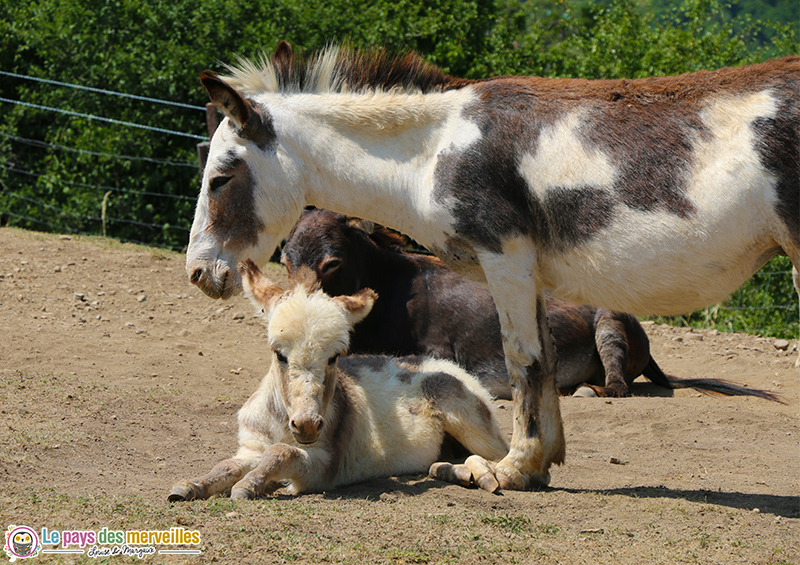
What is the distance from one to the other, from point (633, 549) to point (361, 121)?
2.72 metres

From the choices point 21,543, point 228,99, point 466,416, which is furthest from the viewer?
point 466,416

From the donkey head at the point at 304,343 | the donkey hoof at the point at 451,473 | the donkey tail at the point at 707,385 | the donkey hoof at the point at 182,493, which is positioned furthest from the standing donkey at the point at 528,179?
the donkey tail at the point at 707,385

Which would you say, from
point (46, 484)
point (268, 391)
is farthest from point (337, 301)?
point (46, 484)

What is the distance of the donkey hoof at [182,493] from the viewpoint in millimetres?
4039

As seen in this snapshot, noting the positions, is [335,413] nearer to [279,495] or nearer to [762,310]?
[279,495]

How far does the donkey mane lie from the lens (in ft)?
16.3

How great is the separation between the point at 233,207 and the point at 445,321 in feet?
10.6

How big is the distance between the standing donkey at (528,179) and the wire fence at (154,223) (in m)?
6.95

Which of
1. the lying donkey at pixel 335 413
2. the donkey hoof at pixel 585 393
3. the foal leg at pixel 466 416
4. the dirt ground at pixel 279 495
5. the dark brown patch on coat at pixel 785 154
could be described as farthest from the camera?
the donkey hoof at pixel 585 393

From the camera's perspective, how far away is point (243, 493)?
415 centimetres

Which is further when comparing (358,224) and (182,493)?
(358,224)

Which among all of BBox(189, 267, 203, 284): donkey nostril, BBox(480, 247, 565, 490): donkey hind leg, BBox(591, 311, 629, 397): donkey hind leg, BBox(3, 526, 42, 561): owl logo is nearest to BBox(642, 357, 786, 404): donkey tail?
BBox(591, 311, 629, 397): donkey hind leg

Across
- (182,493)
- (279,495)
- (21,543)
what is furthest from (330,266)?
(21,543)

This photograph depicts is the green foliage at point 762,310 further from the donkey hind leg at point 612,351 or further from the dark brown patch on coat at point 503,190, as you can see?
the dark brown patch on coat at point 503,190
